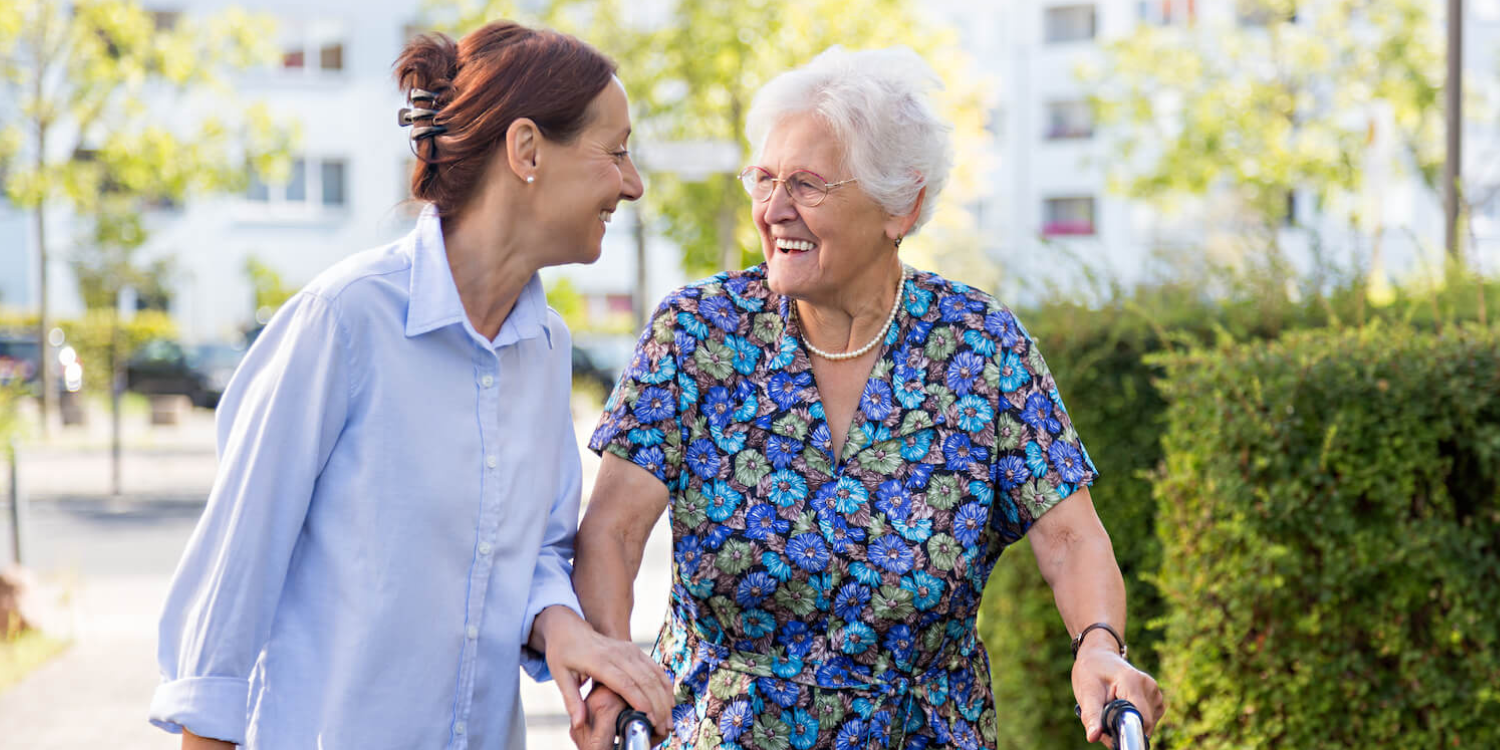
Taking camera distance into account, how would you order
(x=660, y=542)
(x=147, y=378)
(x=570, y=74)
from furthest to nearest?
(x=147, y=378)
(x=660, y=542)
(x=570, y=74)

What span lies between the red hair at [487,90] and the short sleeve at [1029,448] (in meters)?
0.85

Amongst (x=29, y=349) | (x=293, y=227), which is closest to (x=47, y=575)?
(x=29, y=349)

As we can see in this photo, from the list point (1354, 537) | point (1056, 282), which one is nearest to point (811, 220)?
point (1354, 537)

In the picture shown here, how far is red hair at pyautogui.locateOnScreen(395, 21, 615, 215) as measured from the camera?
85.0 inches

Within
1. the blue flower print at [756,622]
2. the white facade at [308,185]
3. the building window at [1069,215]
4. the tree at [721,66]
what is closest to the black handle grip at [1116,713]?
the blue flower print at [756,622]

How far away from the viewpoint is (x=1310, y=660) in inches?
140

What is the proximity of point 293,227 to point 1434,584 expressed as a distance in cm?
3364

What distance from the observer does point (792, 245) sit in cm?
253

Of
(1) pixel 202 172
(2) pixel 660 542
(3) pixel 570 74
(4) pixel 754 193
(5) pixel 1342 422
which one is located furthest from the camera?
(1) pixel 202 172

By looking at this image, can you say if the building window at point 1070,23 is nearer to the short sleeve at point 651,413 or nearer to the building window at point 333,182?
the building window at point 333,182

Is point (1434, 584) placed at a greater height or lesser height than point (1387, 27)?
lesser

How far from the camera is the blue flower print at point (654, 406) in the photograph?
2422 millimetres

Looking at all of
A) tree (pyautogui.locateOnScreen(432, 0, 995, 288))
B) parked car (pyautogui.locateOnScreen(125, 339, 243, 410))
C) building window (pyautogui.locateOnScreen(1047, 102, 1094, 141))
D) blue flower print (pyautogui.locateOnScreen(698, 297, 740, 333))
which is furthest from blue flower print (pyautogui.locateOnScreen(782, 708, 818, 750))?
building window (pyautogui.locateOnScreen(1047, 102, 1094, 141))

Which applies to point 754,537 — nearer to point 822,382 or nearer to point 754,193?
point 822,382
